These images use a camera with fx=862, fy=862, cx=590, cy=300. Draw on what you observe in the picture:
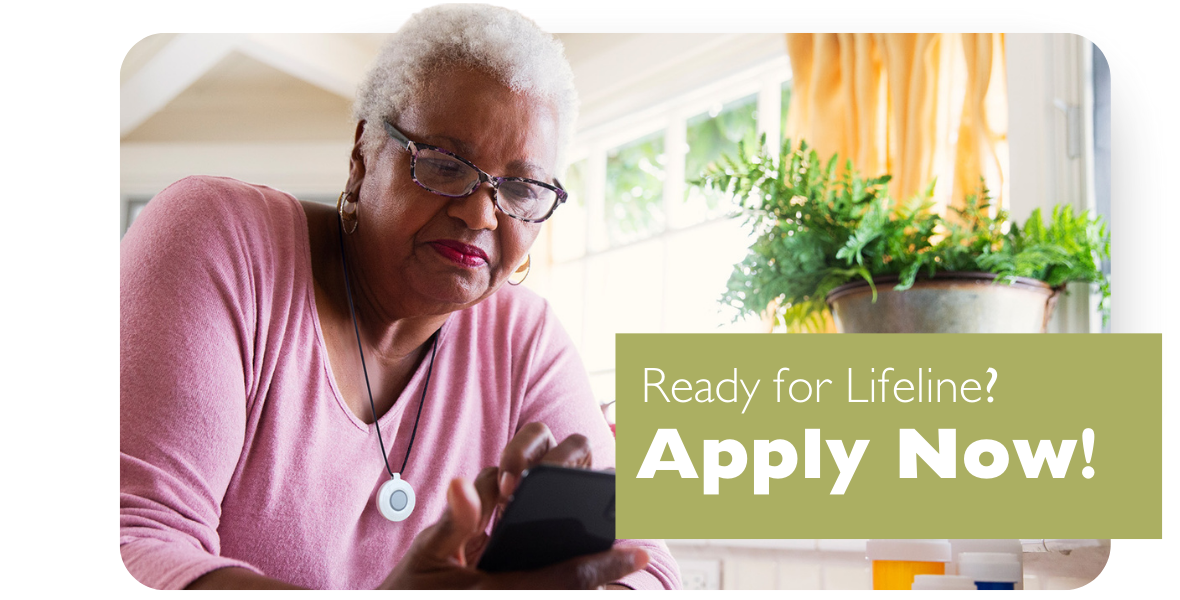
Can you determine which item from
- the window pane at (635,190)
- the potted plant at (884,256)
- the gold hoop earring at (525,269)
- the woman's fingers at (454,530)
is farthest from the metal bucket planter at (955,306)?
the woman's fingers at (454,530)

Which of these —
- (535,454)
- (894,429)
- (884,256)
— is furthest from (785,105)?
(535,454)

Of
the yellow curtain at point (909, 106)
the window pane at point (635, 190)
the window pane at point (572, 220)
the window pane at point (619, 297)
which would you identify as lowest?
the window pane at point (619, 297)

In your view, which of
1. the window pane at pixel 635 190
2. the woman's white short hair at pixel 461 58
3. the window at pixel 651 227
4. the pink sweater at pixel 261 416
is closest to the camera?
the pink sweater at pixel 261 416

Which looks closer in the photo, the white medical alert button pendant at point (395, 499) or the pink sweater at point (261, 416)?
the pink sweater at point (261, 416)

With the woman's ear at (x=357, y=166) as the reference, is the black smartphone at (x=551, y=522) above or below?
below

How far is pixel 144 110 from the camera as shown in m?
0.77

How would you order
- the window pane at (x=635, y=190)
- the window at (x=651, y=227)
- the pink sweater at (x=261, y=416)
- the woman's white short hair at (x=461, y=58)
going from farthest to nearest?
the window pane at (x=635, y=190), the window at (x=651, y=227), the woman's white short hair at (x=461, y=58), the pink sweater at (x=261, y=416)

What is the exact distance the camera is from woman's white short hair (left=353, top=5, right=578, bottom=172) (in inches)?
28.9

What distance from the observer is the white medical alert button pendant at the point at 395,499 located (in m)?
0.74

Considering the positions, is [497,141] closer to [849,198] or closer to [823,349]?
[823,349]

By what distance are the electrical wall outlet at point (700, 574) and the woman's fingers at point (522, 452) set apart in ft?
0.55

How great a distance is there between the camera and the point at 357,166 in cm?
77

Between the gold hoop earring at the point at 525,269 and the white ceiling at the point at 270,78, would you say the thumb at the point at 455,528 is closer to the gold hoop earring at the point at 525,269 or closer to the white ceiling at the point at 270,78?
the gold hoop earring at the point at 525,269

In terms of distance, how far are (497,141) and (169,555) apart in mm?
404
